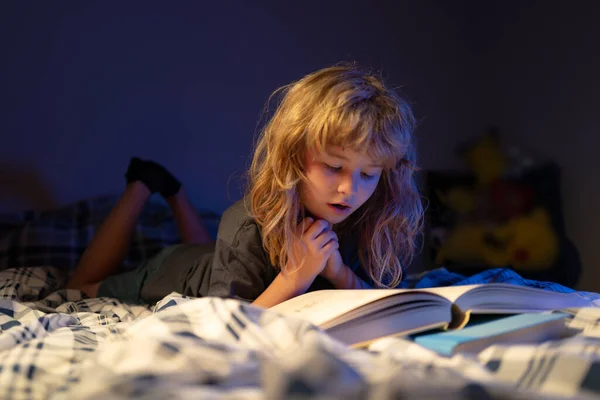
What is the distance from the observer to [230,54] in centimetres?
232

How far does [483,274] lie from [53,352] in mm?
1003

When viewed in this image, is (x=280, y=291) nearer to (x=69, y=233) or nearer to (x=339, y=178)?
(x=339, y=178)

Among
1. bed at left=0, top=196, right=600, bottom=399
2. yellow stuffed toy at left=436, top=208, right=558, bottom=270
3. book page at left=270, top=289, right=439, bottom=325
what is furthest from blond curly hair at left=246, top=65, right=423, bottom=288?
yellow stuffed toy at left=436, top=208, right=558, bottom=270

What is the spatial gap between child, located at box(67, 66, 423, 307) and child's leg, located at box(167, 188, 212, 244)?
395mm

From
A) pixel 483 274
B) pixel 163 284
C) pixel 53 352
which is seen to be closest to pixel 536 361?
pixel 53 352

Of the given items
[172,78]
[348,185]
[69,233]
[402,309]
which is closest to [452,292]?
[402,309]

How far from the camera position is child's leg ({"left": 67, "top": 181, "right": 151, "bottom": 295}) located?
63.9 inches

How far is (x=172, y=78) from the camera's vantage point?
226 cm

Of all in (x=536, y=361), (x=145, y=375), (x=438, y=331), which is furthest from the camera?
(x=438, y=331)

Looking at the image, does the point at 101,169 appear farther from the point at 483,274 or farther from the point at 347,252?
the point at 483,274

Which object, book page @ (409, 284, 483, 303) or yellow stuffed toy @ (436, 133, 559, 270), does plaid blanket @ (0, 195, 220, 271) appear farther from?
book page @ (409, 284, 483, 303)

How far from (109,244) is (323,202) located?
2.41ft

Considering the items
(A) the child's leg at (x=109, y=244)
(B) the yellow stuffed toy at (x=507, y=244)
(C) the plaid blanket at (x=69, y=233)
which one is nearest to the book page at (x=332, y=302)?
(A) the child's leg at (x=109, y=244)

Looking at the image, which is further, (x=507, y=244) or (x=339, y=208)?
(x=507, y=244)
